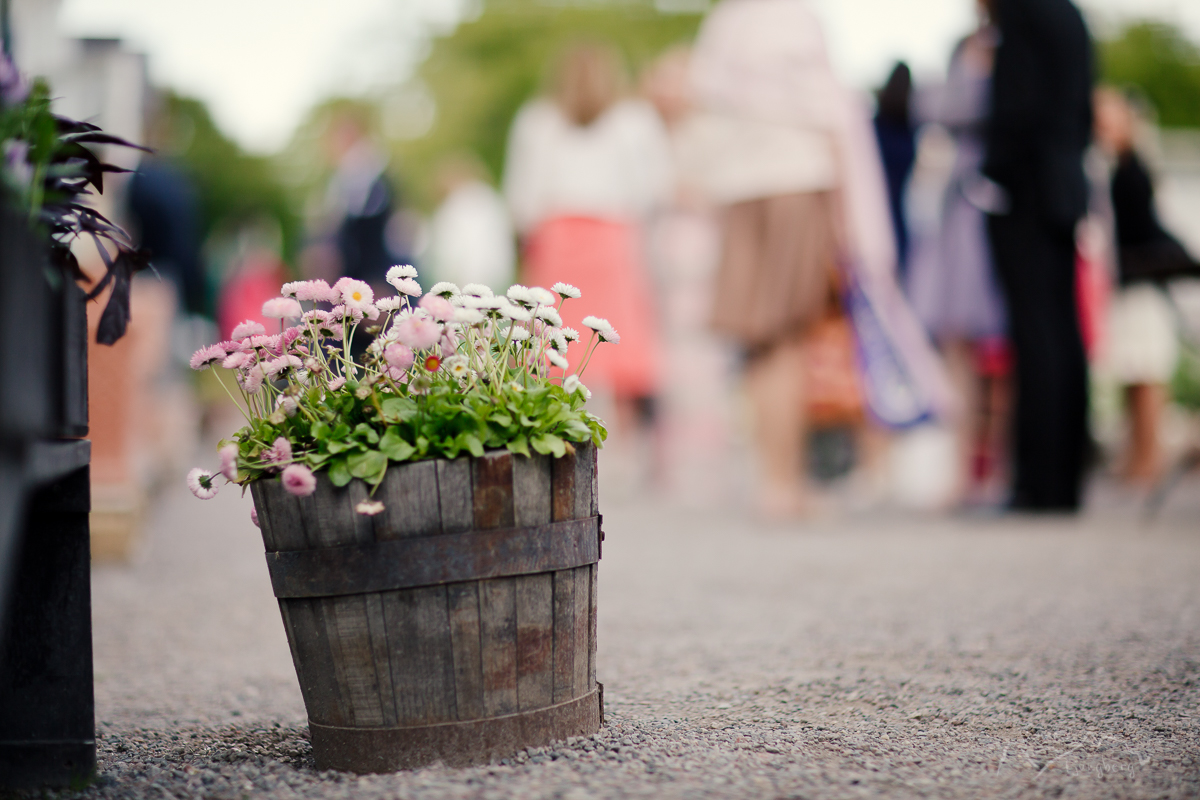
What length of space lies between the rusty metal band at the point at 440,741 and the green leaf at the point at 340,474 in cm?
48

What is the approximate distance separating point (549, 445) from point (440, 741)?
1.91 ft

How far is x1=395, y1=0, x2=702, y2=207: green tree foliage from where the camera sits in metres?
29.2

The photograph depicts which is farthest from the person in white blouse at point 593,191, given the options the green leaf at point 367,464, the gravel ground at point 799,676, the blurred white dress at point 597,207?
the green leaf at point 367,464

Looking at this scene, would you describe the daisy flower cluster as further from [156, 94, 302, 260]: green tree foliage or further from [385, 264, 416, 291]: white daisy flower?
[156, 94, 302, 260]: green tree foliage

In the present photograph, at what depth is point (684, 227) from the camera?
845 cm

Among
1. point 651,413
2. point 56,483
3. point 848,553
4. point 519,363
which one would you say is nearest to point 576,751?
point 519,363

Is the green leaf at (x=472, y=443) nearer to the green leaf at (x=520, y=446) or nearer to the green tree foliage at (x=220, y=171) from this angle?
the green leaf at (x=520, y=446)

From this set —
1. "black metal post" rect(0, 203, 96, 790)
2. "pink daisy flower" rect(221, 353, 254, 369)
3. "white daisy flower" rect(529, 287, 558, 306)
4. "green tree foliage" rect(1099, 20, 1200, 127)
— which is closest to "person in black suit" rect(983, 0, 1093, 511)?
"white daisy flower" rect(529, 287, 558, 306)

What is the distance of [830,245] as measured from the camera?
21.0 feet

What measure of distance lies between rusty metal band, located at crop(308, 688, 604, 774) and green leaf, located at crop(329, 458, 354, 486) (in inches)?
18.9

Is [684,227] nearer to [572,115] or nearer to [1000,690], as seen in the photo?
[572,115]

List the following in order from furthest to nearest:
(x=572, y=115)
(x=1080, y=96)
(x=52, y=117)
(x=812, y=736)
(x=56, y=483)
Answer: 1. (x=572, y=115)
2. (x=1080, y=96)
3. (x=812, y=736)
4. (x=56, y=483)
5. (x=52, y=117)

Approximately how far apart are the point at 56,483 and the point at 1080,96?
541cm

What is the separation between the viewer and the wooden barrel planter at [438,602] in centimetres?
217
